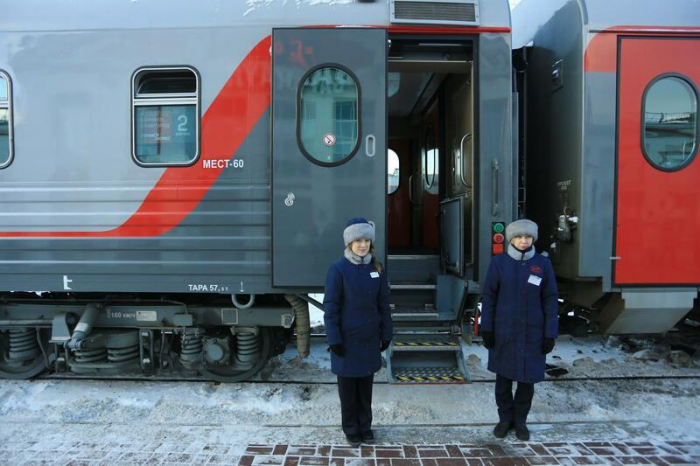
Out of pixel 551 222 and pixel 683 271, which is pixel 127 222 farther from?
pixel 683 271

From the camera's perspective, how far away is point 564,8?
4000 millimetres

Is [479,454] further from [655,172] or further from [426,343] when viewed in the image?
[655,172]

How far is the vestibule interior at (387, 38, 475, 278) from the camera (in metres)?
4.00

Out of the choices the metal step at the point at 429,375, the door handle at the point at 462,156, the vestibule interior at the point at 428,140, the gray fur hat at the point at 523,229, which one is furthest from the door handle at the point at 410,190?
the gray fur hat at the point at 523,229

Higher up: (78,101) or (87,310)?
(78,101)

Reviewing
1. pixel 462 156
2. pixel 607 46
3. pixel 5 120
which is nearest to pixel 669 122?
pixel 607 46

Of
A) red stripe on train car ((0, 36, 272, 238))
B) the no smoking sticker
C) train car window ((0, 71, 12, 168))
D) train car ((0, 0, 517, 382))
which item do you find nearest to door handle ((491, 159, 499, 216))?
train car ((0, 0, 517, 382))

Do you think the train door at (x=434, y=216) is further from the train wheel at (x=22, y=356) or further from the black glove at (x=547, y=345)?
the train wheel at (x=22, y=356)

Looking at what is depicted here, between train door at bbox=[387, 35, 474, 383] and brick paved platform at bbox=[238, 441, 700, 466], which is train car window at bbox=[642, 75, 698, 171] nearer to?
train door at bbox=[387, 35, 474, 383]

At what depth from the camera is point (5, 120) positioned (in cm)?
393

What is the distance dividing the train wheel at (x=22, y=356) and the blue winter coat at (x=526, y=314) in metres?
4.66

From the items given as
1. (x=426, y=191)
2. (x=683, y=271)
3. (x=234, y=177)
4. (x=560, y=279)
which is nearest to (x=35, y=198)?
(x=234, y=177)

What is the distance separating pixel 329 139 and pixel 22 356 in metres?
3.99

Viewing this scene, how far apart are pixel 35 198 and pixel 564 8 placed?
5.23 m
